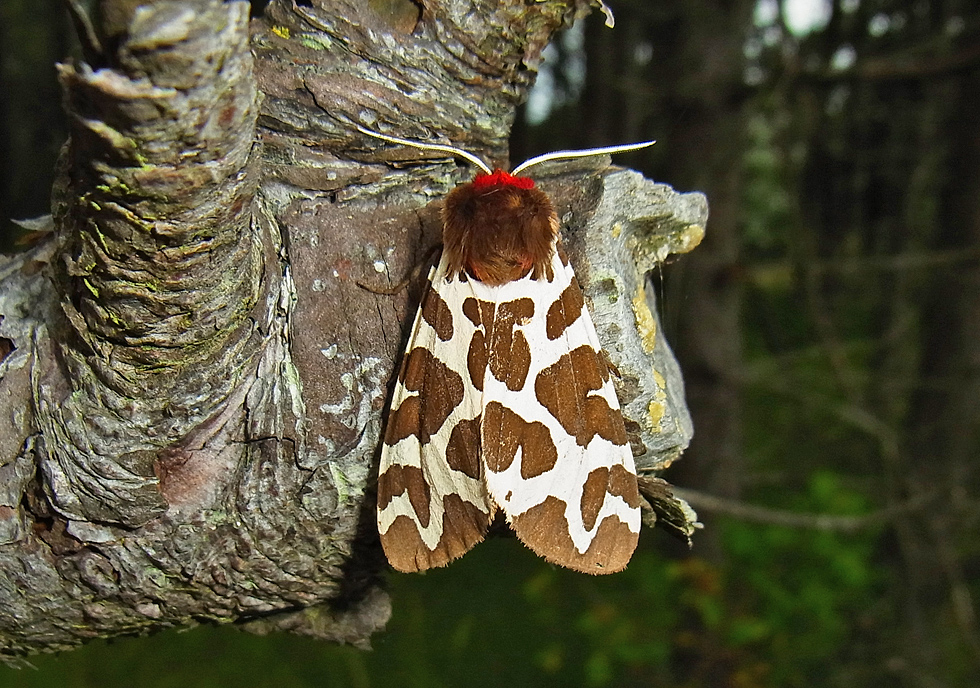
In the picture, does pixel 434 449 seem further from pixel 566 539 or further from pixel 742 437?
pixel 742 437

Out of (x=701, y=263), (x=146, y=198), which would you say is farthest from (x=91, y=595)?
(x=701, y=263)

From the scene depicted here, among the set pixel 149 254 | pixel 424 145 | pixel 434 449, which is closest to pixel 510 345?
pixel 434 449

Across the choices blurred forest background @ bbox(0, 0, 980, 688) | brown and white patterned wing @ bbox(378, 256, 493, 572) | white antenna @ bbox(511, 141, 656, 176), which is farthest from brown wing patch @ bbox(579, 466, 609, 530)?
blurred forest background @ bbox(0, 0, 980, 688)

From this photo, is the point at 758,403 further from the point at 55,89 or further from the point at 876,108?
the point at 55,89

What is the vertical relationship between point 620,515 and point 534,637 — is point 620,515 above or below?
above

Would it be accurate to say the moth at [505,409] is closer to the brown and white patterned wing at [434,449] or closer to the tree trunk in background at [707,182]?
the brown and white patterned wing at [434,449]

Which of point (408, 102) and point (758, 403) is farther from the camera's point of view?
point (758, 403)
